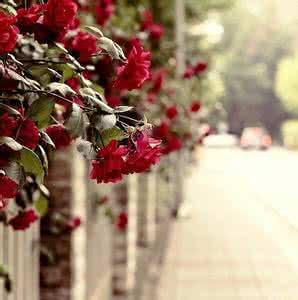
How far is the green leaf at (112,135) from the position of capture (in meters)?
1.34

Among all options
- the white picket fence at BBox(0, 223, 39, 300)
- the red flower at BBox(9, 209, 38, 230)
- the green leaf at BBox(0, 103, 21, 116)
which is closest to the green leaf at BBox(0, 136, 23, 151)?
the green leaf at BBox(0, 103, 21, 116)

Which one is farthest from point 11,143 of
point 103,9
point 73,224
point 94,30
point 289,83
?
point 289,83

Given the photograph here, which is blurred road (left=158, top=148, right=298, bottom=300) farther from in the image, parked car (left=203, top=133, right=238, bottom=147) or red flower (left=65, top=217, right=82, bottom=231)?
parked car (left=203, top=133, right=238, bottom=147)

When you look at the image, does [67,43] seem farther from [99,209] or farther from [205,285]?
[205,285]

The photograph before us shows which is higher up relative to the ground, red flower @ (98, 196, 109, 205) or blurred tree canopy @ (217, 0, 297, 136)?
blurred tree canopy @ (217, 0, 297, 136)

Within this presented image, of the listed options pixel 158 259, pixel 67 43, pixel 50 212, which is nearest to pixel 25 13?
pixel 67 43

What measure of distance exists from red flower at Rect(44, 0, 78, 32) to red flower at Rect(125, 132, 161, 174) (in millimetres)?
225

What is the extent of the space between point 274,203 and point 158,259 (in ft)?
27.6

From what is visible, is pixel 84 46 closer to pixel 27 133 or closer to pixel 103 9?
pixel 27 133

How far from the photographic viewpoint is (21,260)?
3768 mm

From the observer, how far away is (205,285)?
27.8 feet

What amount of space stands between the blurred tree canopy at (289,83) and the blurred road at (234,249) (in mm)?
37979

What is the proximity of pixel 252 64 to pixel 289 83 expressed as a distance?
8855mm

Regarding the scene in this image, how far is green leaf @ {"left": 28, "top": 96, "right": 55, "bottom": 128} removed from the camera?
1395 mm
